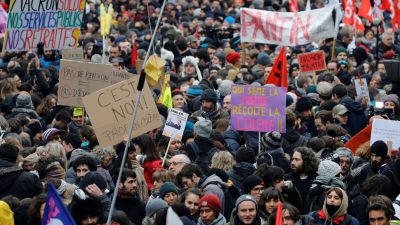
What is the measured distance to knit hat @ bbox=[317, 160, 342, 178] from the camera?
43.0ft

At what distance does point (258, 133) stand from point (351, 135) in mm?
1153

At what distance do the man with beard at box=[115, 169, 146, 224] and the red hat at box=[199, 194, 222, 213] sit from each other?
857 millimetres

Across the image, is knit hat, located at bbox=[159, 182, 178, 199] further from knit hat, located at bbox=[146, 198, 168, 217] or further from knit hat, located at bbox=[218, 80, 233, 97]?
knit hat, located at bbox=[218, 80, 233, 97]

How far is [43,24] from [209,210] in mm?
6310

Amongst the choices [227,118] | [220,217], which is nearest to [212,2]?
[227,118]

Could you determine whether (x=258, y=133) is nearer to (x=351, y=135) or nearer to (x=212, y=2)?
(x=351, y=135)

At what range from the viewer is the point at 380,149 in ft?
45.9

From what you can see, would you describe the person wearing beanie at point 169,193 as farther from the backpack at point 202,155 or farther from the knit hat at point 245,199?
the backpack at point 202,155

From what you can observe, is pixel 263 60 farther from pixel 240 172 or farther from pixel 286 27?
pixel 240 172

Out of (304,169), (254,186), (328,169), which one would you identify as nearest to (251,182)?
(254,186)

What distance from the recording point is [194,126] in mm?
15930

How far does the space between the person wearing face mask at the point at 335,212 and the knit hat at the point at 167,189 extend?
3.79 ft

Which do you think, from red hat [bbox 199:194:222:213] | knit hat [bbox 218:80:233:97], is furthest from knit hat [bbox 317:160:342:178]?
knit hat [bbox 218:80:233:97]

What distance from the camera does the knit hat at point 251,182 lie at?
13.0 meters
